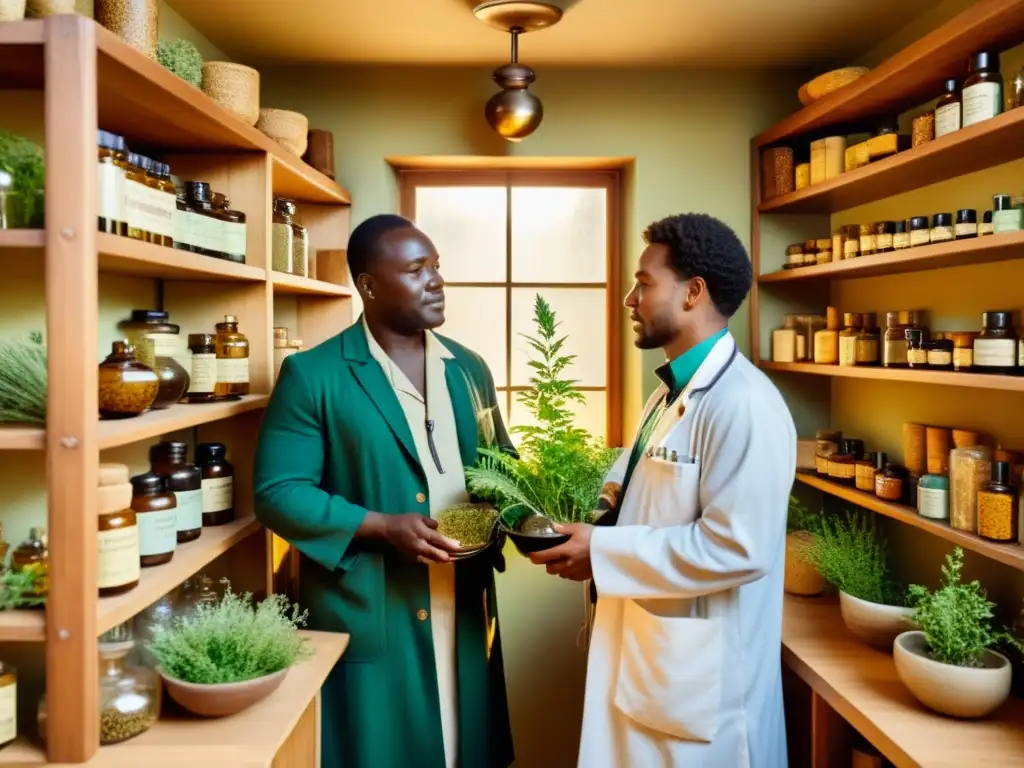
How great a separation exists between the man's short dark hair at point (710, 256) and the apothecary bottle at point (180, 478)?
1.13 metres

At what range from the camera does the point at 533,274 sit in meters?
A: 3.14

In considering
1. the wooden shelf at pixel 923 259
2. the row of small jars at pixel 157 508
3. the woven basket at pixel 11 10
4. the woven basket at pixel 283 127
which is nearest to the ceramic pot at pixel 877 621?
the wooden shelf at pixel 923 259

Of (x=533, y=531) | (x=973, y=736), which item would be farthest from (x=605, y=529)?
(x=973, y=736)

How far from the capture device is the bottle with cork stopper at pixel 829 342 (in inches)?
93.7

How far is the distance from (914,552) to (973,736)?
0.85m

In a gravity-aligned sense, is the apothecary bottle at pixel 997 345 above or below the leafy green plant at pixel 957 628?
above

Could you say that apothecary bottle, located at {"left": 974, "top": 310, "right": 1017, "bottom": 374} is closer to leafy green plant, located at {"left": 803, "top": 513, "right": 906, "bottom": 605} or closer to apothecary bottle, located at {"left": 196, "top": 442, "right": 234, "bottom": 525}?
leafy green plant, located at {"left": 803, "top": 513, "right": 906, "bottom": 605}

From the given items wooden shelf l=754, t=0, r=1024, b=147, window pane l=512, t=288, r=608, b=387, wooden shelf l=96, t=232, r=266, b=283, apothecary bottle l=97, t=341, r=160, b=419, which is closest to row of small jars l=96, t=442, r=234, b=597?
apothecary bottle l=97, t=341, r=160, b=419

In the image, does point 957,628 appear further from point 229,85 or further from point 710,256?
point 229,85

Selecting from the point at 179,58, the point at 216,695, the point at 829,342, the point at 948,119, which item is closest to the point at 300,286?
the point at 179,58

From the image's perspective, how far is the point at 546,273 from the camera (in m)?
3.14

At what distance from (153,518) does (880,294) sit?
83.6 inches

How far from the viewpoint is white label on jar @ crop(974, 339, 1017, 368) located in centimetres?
165

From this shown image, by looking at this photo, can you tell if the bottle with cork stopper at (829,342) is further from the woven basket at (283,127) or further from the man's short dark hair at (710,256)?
the woven basket at (283,127)
